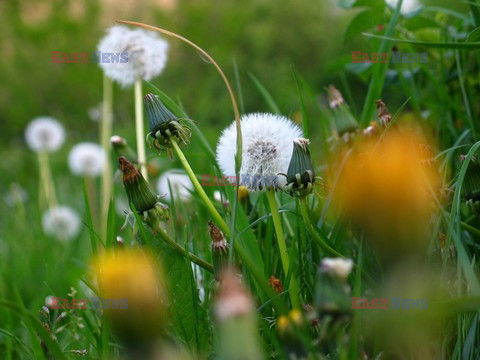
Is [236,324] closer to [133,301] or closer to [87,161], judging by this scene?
[133,301]

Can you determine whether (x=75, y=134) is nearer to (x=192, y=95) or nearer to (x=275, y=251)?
(x=192, y=95)

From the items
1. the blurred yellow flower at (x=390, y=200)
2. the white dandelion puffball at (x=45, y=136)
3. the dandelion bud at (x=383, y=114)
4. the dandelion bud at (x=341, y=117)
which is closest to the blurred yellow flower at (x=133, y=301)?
the blurred yellow flower at (x=390, y=200)

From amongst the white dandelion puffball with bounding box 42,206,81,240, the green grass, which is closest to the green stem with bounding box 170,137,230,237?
the green grass

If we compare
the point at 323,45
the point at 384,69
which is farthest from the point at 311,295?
the point at 323,45

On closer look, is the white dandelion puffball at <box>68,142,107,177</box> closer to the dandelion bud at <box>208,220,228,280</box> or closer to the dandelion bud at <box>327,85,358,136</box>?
the dandelion bud at <box>327,85,358,136</box>

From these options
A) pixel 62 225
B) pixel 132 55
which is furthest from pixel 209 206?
pixel 62 225

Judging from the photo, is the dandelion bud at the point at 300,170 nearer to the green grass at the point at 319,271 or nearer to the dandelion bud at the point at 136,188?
the green grass at the point at 319,271
